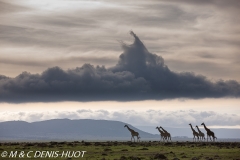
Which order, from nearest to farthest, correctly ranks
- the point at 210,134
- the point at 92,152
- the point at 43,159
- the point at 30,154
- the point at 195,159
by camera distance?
the point at 195,159 < the point at 43,159 < the point at 30,154 < the point at 92,152 < the point at 210,134

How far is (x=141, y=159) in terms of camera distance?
191ft

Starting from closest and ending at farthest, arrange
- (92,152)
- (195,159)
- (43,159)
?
(195,159) → (43,159) → (92,152)

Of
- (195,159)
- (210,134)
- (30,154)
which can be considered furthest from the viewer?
(210,134)

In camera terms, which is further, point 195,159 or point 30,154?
point 30,154

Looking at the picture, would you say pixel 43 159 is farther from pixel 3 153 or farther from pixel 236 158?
pixel 236 158

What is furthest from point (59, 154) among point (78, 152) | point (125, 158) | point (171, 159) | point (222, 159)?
point (222, 159)

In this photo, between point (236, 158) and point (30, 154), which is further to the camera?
point (30, 154)

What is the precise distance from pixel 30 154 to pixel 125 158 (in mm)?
15719

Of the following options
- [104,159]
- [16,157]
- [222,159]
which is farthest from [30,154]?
[222,159]

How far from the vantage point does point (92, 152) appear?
2776 inches

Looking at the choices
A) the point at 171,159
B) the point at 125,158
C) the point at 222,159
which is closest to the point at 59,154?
the point at 125,158

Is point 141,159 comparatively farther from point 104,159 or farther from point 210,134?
point 210,134

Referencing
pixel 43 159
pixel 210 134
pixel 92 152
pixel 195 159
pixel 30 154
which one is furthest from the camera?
Result: pixel 210 134

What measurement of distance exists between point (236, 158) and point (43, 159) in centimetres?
2526
